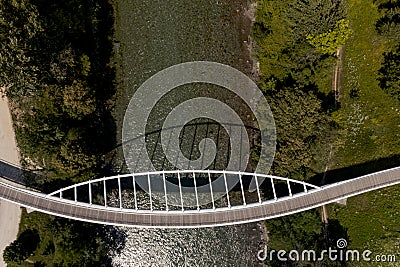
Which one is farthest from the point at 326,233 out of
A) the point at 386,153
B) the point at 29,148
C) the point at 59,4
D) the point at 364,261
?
the point at 59,4

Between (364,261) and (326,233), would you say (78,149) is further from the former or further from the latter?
(364,261)

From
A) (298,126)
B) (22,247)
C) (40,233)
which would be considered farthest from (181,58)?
(22,247)

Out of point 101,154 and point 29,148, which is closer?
point 29,148

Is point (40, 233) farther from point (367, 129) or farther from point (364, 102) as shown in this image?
point (364, 102)

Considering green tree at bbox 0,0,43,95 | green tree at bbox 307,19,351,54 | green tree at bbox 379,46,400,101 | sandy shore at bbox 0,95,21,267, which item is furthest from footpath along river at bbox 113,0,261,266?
green tree at bbox 379,46,400,101

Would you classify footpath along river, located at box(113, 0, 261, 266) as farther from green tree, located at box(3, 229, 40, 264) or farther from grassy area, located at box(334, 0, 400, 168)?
grassy area, located at box(334, 0, 400, 168)

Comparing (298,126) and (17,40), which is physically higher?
(17,40)
